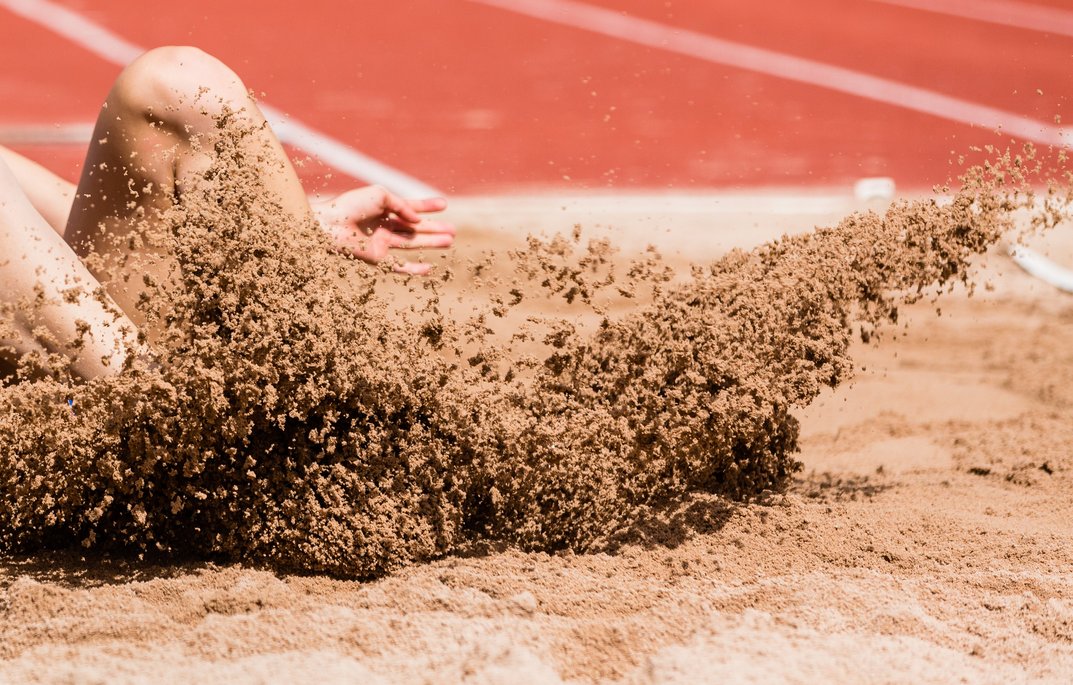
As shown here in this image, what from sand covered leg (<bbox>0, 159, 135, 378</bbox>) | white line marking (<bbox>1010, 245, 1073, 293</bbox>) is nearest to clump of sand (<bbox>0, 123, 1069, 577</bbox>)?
sand covered leg (<bbox>0, 159, 135, 378</bbox>)

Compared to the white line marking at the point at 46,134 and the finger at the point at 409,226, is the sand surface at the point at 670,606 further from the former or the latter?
the white line marking at the point at 46,134

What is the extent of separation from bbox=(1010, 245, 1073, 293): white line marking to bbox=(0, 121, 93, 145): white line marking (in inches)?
141

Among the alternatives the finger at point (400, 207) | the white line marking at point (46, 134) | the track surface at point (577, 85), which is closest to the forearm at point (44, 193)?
the finger at point (400, 207)

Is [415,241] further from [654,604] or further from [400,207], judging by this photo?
[654,604]

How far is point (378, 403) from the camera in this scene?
65.3 inches

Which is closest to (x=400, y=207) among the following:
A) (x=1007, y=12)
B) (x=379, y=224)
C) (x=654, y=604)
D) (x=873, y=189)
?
(x=379, y=224)

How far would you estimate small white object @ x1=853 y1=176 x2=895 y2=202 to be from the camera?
4.21 m

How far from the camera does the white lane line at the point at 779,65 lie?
5.15 m

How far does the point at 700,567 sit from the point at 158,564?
0.79 m

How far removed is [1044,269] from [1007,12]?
3395mm

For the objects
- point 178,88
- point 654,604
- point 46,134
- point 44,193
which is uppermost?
point 46,134

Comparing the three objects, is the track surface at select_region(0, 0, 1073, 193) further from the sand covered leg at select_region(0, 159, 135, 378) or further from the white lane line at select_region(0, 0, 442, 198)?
the sand covered leg at select_region(0, 159, 135, 378)

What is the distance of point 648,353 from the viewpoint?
1771mm

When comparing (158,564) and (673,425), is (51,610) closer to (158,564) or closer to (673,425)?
(158,564)
